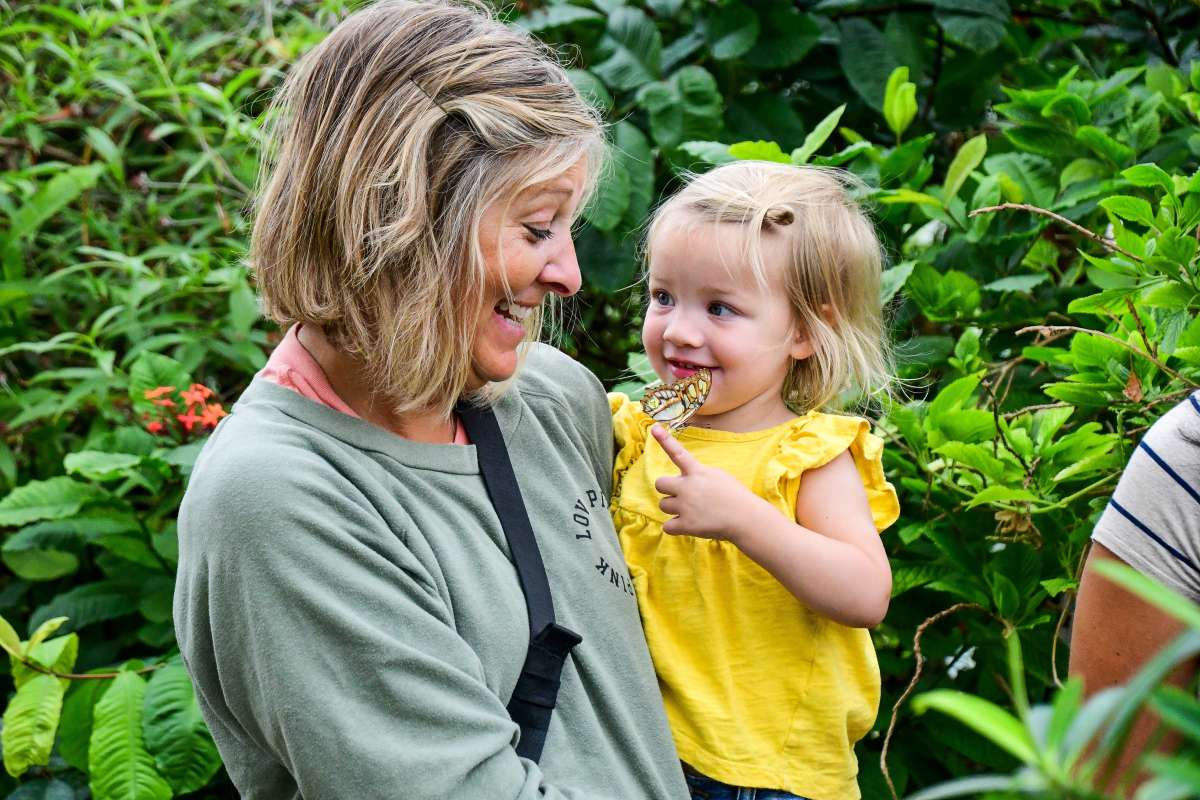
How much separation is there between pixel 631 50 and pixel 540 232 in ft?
5.09

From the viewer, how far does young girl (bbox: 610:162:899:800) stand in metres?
1.87

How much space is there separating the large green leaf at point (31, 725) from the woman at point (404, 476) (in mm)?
1038

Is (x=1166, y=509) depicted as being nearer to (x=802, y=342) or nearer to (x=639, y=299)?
(x=802, y=342)

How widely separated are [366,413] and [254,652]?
15.1 inches

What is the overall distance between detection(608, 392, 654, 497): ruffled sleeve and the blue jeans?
0.46 meters

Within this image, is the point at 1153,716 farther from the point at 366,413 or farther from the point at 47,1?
the point at 47,1

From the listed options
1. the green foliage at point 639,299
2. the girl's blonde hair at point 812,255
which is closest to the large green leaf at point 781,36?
the green foliage at point 639,299

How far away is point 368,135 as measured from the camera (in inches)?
66.1

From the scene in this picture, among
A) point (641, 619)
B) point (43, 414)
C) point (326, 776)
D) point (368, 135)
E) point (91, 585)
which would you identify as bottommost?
point (91, 585)

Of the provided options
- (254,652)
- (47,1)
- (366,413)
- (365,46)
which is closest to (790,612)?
(366,413)

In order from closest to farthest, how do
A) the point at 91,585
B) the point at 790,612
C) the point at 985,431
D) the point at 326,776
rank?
the point at 326,776
the point at 790,612
the point at 985,431
the point at 91,585

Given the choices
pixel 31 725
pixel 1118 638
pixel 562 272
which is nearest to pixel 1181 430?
pixel 1118 638

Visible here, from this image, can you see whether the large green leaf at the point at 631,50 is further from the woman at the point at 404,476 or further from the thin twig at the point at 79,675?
the thin twig at the point at 79,675

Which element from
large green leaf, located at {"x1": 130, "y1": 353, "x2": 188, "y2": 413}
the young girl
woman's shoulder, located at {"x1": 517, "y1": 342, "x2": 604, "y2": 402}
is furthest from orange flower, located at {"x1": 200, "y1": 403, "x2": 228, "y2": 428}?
the young girl
